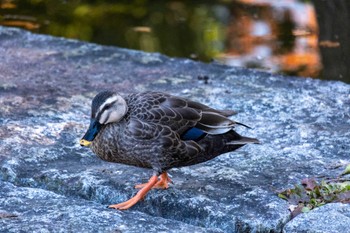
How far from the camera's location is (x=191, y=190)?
140 inches

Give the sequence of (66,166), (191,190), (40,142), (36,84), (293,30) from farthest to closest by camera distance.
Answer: (293,30)
(36,84)
(40,142)
(66,166)
(191,190)

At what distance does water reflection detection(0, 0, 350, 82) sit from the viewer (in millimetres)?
6668

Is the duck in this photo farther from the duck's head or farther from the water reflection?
the water reflection

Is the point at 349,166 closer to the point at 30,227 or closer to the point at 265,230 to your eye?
the point at 265,230

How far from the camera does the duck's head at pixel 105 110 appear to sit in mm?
3463

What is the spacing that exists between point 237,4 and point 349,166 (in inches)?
→ 198

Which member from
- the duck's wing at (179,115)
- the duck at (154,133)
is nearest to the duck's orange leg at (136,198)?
the duck at (154,133)

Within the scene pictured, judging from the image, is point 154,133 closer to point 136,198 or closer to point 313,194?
point 136,198

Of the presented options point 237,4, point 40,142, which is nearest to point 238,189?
point 40,142

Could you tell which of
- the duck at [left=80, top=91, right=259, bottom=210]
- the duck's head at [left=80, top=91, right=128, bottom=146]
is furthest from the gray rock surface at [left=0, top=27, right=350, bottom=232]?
the duck's head at [left=80, top=91, right=128, bottom=146]

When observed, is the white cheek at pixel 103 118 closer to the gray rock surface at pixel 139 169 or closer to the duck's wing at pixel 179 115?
the duck's wing at pixel 179 115

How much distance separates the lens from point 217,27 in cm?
770

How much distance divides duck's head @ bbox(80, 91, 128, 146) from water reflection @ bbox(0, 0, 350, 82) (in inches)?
119

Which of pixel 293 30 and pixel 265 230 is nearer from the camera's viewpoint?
pixel 265 230
